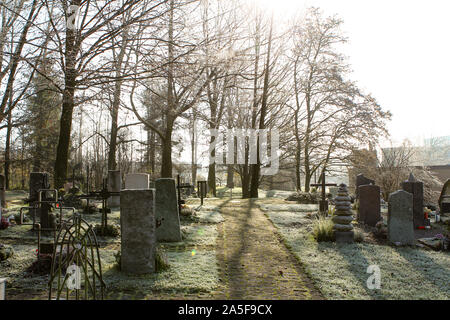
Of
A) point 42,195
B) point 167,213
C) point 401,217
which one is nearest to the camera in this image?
point 401,217

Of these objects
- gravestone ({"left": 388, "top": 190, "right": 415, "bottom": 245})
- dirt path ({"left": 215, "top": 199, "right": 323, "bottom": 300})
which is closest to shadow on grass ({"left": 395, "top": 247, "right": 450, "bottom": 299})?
gravestone ({"left": 388, "top": 190, "right": 415, "bottom": 245})

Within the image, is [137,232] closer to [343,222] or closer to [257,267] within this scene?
[257,267]

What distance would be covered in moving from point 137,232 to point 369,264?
14.2 ft

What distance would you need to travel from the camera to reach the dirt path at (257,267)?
5023 millimetres

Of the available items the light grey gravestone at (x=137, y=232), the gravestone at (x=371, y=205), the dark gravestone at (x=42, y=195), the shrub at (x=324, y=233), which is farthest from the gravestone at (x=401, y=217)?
the dark gravestone at (x=42, y=195)

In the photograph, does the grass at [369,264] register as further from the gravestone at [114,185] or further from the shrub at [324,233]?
the gravestone at [114,185]

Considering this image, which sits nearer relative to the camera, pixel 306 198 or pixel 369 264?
pixel 369 264

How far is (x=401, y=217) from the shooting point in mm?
8352

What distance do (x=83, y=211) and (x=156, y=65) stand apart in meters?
7.51

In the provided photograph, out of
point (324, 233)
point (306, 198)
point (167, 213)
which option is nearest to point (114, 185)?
point (167, 213)

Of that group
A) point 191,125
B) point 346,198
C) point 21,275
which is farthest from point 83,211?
point 191,125

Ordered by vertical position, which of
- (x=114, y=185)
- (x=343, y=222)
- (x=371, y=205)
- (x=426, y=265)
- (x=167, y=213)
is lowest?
(x=426, y=265)

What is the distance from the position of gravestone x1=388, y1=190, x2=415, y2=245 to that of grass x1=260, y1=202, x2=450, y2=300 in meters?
0.40
